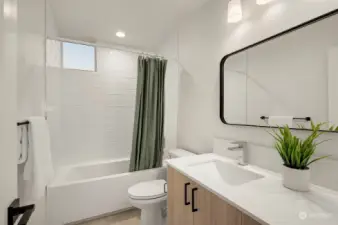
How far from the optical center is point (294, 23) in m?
1.21

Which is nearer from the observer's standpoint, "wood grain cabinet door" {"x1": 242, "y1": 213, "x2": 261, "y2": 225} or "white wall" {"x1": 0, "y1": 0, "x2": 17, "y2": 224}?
"white wall" {"x1": 0, "y1": 0, "x2": 17, "y2": 224}

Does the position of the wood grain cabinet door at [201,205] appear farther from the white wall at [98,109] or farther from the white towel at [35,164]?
the white wall at [98,109]

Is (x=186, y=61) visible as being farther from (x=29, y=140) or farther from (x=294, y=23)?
(x=29, y=140)

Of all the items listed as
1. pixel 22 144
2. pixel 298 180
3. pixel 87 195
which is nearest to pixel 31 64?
pixel 22 144

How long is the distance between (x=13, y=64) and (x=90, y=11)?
1.91 meters

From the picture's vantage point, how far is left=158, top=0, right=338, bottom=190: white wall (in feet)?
3.76

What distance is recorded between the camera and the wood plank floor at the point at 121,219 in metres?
1.99

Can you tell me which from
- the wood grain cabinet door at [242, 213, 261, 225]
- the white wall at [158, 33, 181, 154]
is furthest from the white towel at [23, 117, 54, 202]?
the white wall at [158, 33, 181, 154]

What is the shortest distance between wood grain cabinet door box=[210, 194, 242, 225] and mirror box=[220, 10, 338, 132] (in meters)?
0.75

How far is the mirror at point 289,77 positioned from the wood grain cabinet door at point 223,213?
75 centimetres

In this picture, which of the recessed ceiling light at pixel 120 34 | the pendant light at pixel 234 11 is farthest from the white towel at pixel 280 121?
the recessed ceiling light at pixel 120 34

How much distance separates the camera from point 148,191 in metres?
1.78

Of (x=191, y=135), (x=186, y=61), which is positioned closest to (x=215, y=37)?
(x=186, y=61)

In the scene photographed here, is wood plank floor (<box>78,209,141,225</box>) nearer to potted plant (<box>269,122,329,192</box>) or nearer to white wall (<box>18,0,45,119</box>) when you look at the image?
white wall (<box>18,0,45,119</box>)
